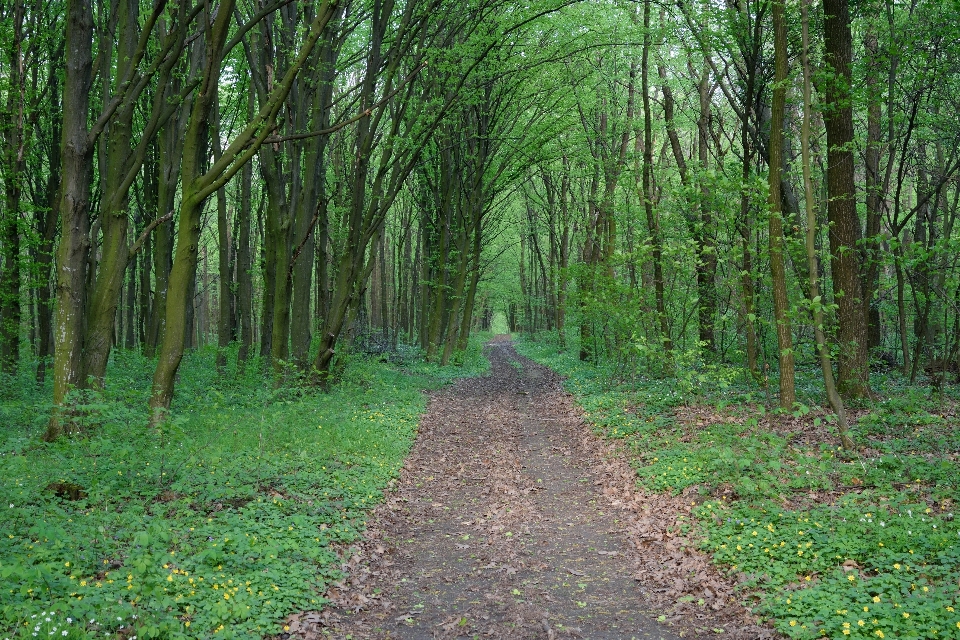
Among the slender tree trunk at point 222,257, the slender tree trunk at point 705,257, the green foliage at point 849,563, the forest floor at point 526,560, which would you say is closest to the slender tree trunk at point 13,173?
the slender tree trunk at point 222,257

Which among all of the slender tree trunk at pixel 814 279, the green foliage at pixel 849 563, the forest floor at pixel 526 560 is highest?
the slender tree trunk at pixel 814 279

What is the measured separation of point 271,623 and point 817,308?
21.7 ft

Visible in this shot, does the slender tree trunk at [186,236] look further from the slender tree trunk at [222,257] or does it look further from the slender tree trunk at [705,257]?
the slender tree trunk at [705,257]

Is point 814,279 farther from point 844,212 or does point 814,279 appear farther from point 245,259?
point 245,259

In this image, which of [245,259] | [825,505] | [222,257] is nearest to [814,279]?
[825,505]

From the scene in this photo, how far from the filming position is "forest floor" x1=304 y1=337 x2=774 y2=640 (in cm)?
473

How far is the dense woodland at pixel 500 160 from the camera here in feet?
28.0

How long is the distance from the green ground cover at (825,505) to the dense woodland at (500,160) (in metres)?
0.98

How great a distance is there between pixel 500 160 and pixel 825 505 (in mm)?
19717

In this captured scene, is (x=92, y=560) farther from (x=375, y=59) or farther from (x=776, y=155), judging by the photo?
(x=375, y=59)

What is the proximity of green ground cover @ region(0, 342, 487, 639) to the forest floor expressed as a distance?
0.40m

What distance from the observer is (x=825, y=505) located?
19.5 ft

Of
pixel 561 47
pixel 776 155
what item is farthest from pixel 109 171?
pixel 561 47

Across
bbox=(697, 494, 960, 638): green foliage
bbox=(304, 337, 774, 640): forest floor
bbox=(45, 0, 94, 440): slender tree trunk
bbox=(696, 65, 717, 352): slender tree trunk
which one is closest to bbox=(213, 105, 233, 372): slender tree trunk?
bbox=(45, 0, 94, 440): slender tree trunk
